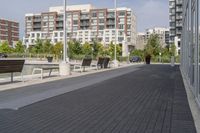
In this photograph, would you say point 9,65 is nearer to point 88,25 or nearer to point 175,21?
point 175,21

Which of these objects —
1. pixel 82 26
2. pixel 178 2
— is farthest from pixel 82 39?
pixel 178 2

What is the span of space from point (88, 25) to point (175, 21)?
34.8m

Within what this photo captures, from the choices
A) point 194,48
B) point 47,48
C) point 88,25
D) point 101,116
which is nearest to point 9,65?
point 194,48

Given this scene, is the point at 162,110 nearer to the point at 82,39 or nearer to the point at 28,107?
A: the point at 28,107

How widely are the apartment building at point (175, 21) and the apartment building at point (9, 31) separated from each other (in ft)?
215

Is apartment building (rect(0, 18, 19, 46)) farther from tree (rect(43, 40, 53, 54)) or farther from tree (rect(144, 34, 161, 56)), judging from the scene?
tree (rect(144, 34, 161, 56))

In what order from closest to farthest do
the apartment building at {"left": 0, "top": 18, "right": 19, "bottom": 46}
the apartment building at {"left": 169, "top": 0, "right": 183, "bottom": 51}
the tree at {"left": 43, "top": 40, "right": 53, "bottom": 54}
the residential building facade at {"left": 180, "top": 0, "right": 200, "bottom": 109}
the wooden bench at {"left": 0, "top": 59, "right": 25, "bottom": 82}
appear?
the residential building facade at {"left": 180, "top": 0, "right": 200, "bottom": 109} < the wooden bench at {"left": 0, "top": 59, "right": 25, "bottom": 82} < the tree at {"left": 43, "top": 40, "right": 53, "bottom": 54} < the apartment building at {"left": 169, "top": 0, "right": 183, "bottom": 51} < the apartment building at {"left": 0, "top": 18, "right": 19, "bottom": 46}

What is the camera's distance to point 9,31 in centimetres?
15538

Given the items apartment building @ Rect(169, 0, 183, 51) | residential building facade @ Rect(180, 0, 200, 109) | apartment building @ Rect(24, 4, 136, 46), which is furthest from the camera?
apartment building @ Rect(24, 4, 136, 46)

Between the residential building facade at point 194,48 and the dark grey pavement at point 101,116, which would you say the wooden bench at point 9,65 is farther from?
the residential building facade at point 194,48

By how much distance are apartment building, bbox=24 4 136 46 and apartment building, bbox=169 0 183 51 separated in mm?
15744

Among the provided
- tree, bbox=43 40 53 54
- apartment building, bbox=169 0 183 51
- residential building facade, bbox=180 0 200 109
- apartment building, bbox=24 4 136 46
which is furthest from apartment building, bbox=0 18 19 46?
residential building facade, bbox=180 0 200 109

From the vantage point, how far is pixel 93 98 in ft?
34.7

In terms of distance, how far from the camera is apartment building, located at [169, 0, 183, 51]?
354ft
